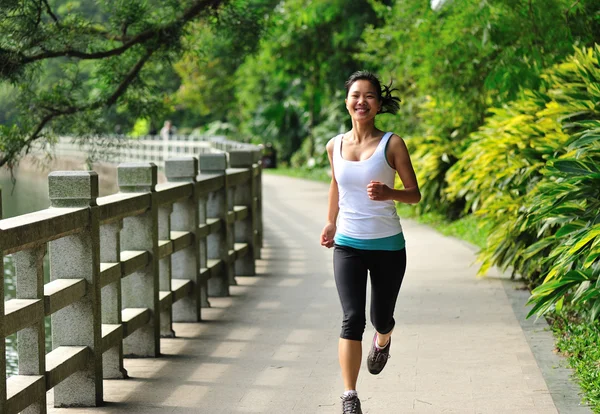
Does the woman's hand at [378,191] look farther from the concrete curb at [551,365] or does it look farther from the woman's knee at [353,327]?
the concrete curb at [551,365]

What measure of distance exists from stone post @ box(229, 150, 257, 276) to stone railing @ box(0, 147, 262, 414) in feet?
5.46

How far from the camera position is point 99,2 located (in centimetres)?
1038

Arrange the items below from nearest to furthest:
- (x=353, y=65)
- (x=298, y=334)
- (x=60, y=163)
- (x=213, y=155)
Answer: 1. (x=298, y=334)
2. (x=213, y=155)
3. (x=353, y=65)
4. (x=60, y=163)

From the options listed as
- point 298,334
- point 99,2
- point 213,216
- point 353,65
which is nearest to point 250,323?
point 298,334

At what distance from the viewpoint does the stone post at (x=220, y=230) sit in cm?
1015

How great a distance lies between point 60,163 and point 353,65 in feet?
65.4

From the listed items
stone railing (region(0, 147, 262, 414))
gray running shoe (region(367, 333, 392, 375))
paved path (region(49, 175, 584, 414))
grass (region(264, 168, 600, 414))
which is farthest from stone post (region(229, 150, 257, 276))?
gray running shoe (region(367, 333, 392, 375))

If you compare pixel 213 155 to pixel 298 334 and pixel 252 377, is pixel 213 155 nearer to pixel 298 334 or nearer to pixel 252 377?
pixel 298 334

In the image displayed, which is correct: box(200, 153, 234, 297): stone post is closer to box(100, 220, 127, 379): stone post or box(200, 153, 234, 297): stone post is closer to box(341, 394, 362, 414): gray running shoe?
box(100, 220, 127, 379): stone post

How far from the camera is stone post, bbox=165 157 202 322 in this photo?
344 inches

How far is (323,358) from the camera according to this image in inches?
290

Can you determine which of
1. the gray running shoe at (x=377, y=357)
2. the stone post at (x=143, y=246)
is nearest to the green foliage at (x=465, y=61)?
the stone post at (x=143, y=246)

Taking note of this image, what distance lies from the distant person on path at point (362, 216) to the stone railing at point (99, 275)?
1.46m

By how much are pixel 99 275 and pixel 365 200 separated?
1.68 metres
